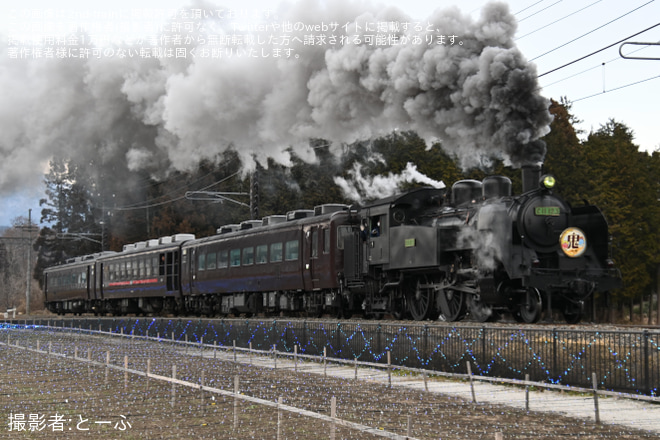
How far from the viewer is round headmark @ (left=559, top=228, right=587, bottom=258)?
62.3 feet

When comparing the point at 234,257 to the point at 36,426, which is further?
the point at 234,257

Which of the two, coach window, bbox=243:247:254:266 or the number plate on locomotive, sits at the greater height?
the number plate on locomotive

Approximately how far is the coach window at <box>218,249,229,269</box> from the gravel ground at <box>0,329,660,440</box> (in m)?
15.0

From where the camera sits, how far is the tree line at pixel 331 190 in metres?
48.1

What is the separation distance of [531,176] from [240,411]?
1126 cm

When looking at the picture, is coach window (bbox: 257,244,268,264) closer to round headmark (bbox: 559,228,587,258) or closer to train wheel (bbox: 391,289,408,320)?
train wheel (bbox: 391,289,408,320)

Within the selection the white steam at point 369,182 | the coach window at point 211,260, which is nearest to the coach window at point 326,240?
the coach window at point 211,260

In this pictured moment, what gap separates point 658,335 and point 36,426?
8.35 m

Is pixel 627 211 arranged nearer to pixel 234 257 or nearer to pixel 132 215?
pixel 234 257

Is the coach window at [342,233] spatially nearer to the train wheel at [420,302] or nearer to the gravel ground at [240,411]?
the train wheel at [420,302]

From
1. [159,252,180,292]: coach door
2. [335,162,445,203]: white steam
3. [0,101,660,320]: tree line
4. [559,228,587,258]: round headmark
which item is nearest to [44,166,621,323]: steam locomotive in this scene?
[559,228,587,258]: round headmark

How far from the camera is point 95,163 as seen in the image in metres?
27.7

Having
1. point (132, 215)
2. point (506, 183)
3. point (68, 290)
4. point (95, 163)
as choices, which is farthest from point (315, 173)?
point (506, 183)

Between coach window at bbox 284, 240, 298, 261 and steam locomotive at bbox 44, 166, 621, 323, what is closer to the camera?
steam locomotive at bbox 44, 166, 621, 323
